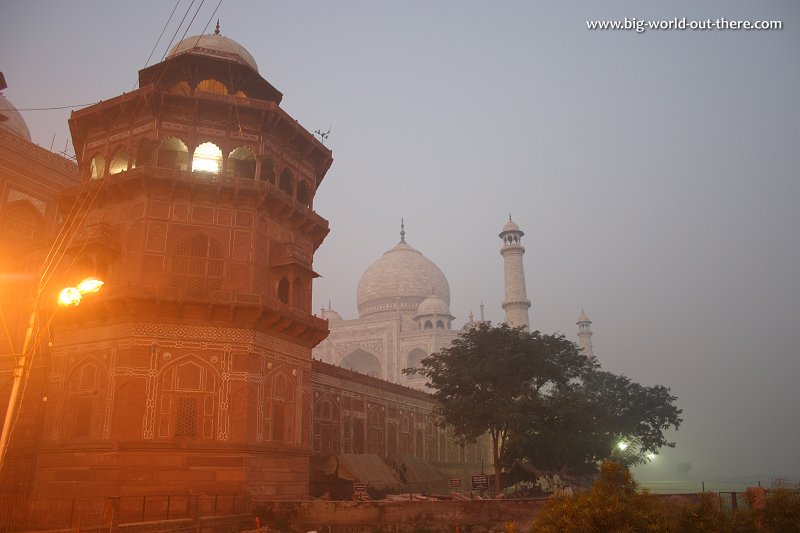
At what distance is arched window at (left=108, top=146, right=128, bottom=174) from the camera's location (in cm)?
2095

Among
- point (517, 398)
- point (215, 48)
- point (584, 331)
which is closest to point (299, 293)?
point (215, 48)

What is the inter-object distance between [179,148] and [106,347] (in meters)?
6.73

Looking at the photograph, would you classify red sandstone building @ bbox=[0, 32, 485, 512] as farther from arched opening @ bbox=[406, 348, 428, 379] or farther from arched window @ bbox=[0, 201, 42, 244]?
arched opening @ bbox=[406, 348, 428, 379]

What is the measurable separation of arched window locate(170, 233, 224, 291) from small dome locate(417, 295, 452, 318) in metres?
40.5

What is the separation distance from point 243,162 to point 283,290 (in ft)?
14.7

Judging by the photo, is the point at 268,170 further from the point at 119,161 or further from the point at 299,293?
the point at 119,161

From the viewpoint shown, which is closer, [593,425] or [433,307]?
[593,425]

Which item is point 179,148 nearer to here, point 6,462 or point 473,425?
point 6,462

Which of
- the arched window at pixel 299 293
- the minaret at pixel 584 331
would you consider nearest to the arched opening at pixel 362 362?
the minaret at pixel 584 331

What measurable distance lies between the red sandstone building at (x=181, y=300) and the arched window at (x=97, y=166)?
7 centimetres

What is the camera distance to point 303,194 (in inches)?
907

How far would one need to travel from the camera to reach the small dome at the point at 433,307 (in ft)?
193

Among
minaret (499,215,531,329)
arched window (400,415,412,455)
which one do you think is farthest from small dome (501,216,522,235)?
arched window (400,415,412,455)

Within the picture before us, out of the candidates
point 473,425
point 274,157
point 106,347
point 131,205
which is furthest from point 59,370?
point 473,425
